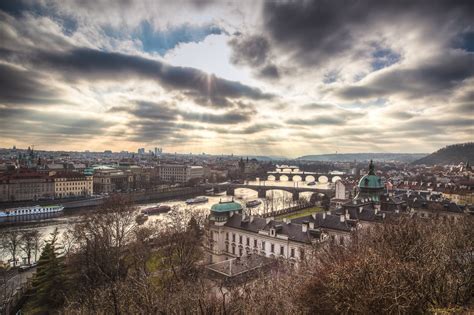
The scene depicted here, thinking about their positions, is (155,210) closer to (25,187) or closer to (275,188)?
(25,187)

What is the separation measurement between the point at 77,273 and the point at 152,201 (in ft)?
175

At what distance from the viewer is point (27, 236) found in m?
28.8

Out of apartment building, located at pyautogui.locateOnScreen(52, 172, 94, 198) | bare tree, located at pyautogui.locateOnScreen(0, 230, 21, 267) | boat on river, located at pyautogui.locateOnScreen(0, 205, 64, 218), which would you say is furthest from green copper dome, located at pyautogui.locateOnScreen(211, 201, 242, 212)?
apartment building, located at pyautogui.locateOnScreen(52, 172, 94, 198)

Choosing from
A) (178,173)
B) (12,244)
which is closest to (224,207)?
(12,244)

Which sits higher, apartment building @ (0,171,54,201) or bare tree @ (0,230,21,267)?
apartment building @ (0,171,54,201)

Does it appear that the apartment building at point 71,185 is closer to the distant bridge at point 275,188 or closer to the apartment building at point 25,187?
the apartment building at point 25,187

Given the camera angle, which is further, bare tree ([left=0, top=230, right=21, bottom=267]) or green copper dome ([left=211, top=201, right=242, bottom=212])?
green copper dome ([left=211, top=201, right=242, bottom=212])

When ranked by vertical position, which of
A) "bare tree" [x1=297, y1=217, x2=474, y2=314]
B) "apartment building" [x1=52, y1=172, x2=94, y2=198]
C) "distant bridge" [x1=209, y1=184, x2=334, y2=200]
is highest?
"bare tree" [x1=297, y1=217, x2=474, y2=314]

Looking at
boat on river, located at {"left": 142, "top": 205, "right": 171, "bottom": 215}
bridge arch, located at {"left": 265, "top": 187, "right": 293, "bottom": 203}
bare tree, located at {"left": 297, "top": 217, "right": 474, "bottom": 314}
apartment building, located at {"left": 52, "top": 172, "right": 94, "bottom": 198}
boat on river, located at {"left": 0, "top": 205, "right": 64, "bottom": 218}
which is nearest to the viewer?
bare tree, located at {"left": 297, "top": 217, "right": 474, "bottom": 314}

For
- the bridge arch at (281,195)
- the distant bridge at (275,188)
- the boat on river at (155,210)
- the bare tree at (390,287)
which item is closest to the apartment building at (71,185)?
the boat on river at (155,210)

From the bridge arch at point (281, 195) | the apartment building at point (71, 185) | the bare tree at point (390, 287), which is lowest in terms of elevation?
the bridge arch at point (281, 195)

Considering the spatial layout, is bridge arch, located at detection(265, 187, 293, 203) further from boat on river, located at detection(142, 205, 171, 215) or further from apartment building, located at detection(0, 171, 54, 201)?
apartment building, located at detection(0, 171, 54, 201)

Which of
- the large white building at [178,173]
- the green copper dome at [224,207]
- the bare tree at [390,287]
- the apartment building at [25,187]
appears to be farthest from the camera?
the large white building at [178,173]

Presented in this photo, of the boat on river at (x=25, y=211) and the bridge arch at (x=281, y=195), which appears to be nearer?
the boat on river at (x=25, y=211)
